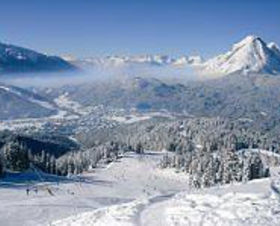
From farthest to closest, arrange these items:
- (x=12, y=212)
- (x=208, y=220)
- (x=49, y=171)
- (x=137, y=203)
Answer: (x=49, y=171) → (x=12, y=212) → (x=137, y=203) → (x=208, y=220)

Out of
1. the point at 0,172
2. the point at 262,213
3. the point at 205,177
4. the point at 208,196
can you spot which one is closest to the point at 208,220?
the point at 262,213

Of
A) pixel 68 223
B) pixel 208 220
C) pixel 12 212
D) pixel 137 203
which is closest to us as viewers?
pixel 208 220

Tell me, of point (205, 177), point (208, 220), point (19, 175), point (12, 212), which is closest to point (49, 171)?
point (19, 175)

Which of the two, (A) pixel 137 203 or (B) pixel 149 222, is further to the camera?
(A) pixel 137 203

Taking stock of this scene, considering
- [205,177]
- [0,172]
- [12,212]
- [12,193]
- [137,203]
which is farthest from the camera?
[0,172]

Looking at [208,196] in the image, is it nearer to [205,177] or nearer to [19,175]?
[205,177]

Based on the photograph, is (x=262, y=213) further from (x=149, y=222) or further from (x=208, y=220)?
(x=149, y=222)

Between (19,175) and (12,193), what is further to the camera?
(19,175)

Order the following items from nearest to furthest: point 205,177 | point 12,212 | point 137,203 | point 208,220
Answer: point 208,220
point 137,203
point 12,212
point 205,177
